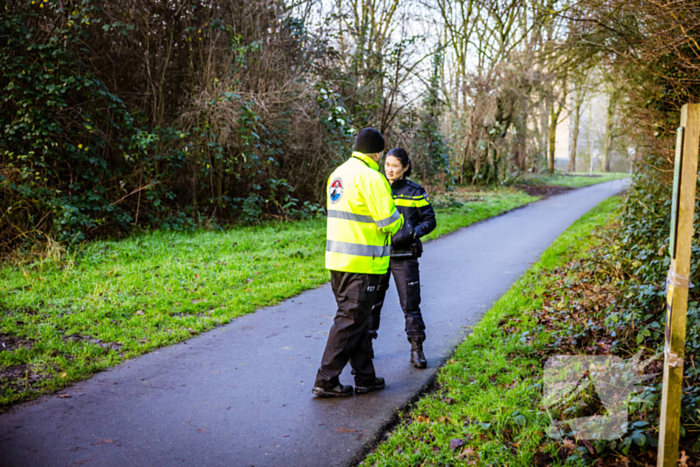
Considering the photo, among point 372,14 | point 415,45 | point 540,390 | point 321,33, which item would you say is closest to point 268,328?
point 540,390

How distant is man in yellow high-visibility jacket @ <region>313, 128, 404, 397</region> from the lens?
4188 millimetres

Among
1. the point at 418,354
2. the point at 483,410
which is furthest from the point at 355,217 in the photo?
the point at 483,410

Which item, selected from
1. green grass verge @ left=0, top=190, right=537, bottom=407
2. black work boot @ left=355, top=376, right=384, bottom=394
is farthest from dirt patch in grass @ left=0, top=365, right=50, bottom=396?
black work boot @ left=355, top=376, right=384, bottom=394

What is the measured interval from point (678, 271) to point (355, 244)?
2284 millimetres

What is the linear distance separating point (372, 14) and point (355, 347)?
18.4m

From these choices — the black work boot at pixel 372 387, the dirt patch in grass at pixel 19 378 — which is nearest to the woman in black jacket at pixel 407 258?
the black work boot at pixel 372 387

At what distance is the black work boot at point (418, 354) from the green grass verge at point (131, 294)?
2.44 meters

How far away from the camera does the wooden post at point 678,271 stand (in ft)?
8.26

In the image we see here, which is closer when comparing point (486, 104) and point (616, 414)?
point (616, 414)

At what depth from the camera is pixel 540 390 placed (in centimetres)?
423

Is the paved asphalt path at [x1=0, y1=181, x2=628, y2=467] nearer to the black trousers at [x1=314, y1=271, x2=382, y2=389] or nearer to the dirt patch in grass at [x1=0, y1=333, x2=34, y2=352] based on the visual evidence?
the black trousers at [x1=314, y1=271, x2=382, y2=389]

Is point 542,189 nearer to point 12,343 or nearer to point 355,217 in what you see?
point 355,217

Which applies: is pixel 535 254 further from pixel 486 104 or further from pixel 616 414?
pixel 486 104

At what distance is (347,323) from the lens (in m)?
A: 4.27
